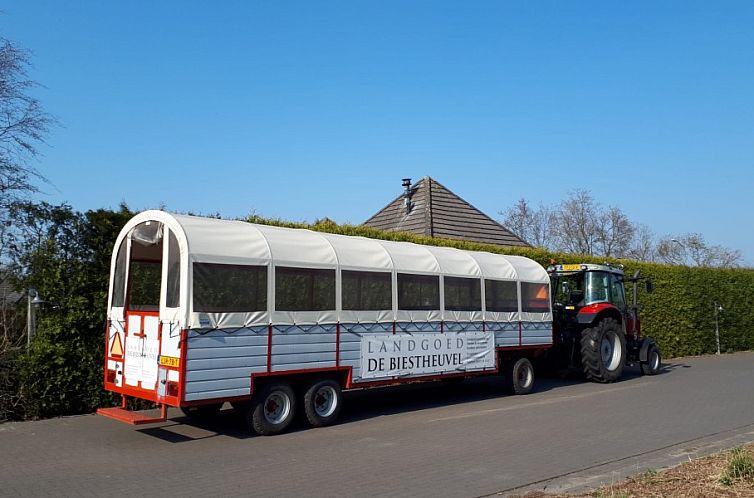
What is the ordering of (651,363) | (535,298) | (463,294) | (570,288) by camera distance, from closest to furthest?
1. (463,294)
2. (535,298)
3. (570,288)
4. (651,363)

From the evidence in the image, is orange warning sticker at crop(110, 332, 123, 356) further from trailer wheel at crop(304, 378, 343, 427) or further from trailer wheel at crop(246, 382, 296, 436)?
trailer wheel at crop(304, 378, 343, 427)

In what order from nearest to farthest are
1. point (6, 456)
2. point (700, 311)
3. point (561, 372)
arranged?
point (6, 456), point (561, 372), point (700, 311)

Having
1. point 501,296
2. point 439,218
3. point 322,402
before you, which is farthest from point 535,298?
point 439,218

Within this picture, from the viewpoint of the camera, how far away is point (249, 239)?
29.8 ft

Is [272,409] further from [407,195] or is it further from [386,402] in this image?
[407,195]

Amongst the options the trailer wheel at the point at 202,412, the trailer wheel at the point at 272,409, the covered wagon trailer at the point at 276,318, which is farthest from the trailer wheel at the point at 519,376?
the trailer wheel at the point at 202,412

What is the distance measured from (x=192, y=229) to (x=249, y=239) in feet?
2.81

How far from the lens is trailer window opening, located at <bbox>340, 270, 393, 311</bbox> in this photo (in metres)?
10.0

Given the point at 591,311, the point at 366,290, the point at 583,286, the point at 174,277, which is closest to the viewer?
the point at 174,277

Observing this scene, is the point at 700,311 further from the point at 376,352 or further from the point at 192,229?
the point at 192,229

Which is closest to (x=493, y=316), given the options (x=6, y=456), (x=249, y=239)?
(x=249, y=239)

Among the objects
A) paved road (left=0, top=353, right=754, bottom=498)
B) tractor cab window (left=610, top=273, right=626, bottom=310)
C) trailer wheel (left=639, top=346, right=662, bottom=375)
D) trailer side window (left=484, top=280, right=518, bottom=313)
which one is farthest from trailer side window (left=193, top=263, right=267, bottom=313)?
trailer wheel (left=639, top=346, right=662, bottom=375)

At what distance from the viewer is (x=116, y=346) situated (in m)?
9.38

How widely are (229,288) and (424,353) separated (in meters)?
4.00
